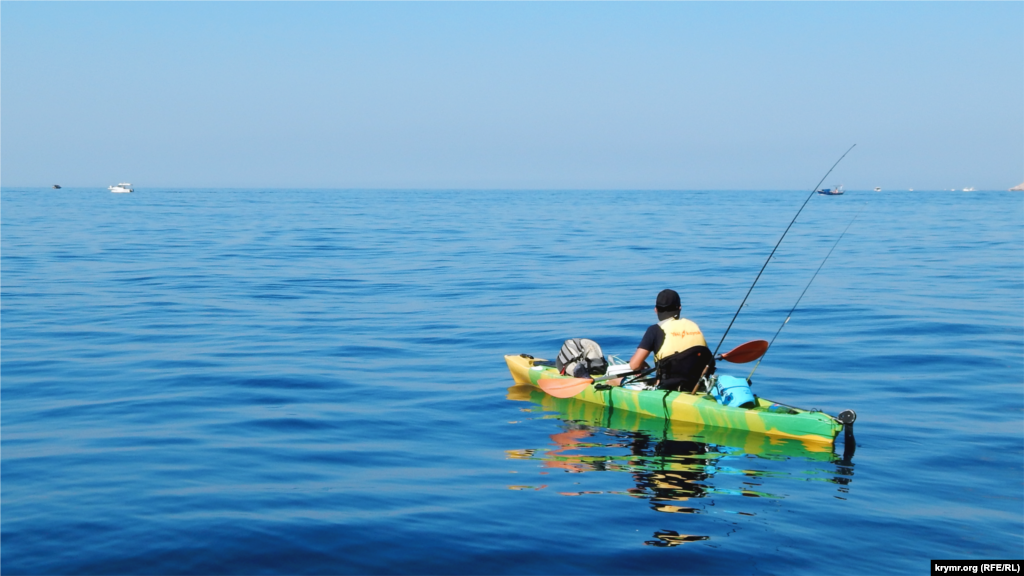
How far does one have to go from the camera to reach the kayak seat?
10.5 meters

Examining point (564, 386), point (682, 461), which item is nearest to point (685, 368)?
point (682, 461)

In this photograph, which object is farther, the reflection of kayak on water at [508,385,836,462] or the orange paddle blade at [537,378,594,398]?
the orange paddle blade at [537,378,594,398]

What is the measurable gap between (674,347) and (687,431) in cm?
101

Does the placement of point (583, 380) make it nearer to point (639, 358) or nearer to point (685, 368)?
point (639, 358)

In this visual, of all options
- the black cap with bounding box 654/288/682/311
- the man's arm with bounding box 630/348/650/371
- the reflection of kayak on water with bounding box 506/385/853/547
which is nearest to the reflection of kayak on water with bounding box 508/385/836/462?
the reflection of kayak on water with bounding box 506/385/853/547

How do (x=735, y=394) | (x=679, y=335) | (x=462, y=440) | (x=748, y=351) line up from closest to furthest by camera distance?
(x=462, y=440) → (x=735, y=394) → (x=679, y=335) → (x=748, y=351)

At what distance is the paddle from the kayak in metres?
0.12

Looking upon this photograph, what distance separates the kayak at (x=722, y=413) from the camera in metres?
9.46

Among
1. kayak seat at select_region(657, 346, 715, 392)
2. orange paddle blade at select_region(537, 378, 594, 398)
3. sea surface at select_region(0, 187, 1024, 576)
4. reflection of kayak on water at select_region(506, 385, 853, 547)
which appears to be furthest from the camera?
orange paddle blade at select_region(537, 378, 594, 398)

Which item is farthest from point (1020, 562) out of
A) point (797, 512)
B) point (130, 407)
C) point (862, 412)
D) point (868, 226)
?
point (868, 226)

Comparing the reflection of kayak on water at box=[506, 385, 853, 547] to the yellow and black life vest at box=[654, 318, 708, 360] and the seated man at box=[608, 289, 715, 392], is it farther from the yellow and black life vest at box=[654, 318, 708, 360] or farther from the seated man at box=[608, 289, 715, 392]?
the yellow and black life vest at box=[654, 318, 708, 360]

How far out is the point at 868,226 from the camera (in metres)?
58.0

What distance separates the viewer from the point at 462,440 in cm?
990

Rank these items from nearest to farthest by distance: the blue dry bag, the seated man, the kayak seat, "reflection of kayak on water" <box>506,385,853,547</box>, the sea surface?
1. the sea surface
2. "reflection of kayak on water" <box>506,385,853,547</box>
3. the blue dry bag
4. the seated man
5. the kayak seat
